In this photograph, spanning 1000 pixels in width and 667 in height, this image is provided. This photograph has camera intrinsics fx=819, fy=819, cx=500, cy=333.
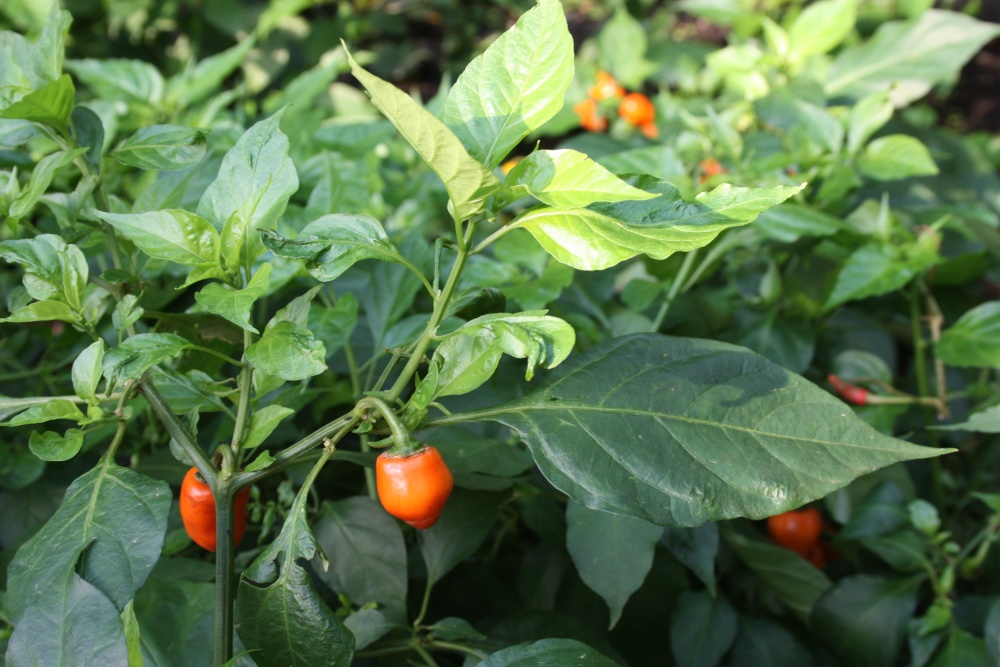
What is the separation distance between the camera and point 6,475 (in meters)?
0.80

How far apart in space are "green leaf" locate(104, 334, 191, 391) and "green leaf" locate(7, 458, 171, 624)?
0.25 ft

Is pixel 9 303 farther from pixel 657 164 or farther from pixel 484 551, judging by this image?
pixel 657 164

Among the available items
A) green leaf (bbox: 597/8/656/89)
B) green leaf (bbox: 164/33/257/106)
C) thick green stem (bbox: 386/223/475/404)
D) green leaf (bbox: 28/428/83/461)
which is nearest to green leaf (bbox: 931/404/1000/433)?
thick green stem (bbox: 386/223/475/404)

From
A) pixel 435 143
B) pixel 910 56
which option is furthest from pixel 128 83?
pixel 910 56

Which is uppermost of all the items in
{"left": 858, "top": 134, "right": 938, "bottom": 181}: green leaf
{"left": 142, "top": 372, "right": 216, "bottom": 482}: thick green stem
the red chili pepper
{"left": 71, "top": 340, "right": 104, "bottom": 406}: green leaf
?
{"left": 71, "top": 340, "right": 104, "bottom": 406}: green leaf

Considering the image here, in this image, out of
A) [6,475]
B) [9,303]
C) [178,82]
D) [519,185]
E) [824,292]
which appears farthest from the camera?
[178,82]

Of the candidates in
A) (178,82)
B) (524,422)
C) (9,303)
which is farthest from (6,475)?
(178,82)

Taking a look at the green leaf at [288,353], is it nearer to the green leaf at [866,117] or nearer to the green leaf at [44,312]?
the green leaf at [44,312]

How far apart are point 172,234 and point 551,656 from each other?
36 centimetres

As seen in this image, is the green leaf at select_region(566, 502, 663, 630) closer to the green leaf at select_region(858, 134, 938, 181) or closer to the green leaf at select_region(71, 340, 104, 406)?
the green leaf at select_region(71, 340, 104, 406)

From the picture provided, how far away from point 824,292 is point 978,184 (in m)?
1.21

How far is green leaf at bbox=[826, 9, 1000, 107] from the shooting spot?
1.57m

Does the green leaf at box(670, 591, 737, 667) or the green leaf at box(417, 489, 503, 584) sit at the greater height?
the green leaf at box(417, 489, 503, 584)

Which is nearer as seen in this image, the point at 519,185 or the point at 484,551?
the point at 519,185
